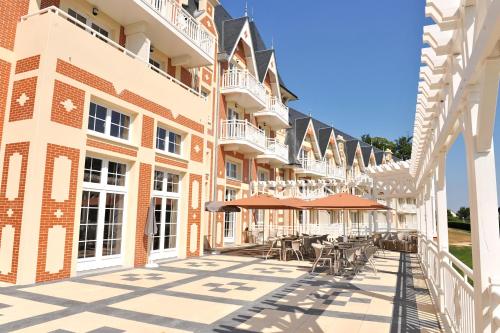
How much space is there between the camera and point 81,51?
28.4 ft

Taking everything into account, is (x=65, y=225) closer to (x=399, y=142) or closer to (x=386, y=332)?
(x=386, y=332)

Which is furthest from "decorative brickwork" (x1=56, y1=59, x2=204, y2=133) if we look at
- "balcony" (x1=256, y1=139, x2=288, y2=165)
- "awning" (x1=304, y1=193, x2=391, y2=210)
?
"balcony" (x1=256, y1=139, x2=288, y2=165)

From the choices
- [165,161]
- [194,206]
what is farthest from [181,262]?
[165,161]

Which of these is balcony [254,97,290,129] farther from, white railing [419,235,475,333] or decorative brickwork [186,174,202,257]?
white railing [419,235,475,333]

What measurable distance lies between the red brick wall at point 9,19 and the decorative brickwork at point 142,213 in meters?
4.33

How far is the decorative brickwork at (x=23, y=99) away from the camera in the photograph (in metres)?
7.79

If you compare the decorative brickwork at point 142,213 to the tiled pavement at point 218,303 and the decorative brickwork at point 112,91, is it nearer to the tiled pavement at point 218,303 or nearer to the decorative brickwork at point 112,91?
the tiled pavement at point 218,303

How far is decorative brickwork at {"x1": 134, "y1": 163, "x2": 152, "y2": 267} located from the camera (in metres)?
10.2

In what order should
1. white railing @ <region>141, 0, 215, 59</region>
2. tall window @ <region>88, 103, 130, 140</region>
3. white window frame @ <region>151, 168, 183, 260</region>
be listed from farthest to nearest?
white railing @ <region>141, 0, 215, 59</region>, white window frame @ <region>151, 168, 183, 260</region>, tall window @ <region>88, 103, 130, 140</region>

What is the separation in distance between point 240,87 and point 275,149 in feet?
17.2

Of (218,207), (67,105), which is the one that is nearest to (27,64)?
(67,105)

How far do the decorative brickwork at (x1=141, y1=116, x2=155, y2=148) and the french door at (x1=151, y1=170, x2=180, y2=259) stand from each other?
3.97 feet

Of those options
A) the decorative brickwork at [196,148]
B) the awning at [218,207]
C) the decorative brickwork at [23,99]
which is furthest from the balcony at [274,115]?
the decorative brickwork at [23,99]

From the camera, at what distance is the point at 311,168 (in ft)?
90.5
